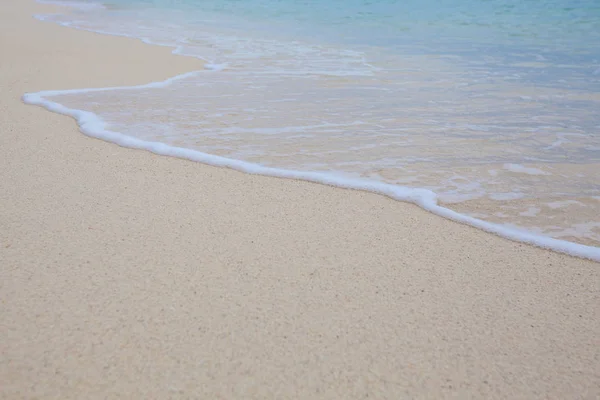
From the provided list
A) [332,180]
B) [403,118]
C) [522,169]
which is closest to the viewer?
[332,180]

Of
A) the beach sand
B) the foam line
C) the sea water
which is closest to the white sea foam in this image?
the sea water

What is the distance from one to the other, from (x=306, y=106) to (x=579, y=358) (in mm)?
3340

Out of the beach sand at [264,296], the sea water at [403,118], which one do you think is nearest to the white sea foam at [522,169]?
the sea water at [403,118]

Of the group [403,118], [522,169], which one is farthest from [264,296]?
[403,118]

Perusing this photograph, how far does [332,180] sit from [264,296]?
1193 mm

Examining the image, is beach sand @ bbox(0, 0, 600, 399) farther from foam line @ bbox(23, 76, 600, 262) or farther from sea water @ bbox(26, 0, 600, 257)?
sea water @ bbox(26, 0, 600, 257)

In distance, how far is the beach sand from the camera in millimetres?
1484

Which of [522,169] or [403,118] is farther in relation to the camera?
[403,118]

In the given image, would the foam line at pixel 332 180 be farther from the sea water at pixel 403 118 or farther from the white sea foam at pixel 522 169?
the white sea foam at pixel 522 169

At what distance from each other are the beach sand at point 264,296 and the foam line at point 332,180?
7 cm

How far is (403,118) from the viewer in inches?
167

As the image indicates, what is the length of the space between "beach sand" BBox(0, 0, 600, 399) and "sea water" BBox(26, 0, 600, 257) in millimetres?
385

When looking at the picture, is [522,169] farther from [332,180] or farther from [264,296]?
[264,296]

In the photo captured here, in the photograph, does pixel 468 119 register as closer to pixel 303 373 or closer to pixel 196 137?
pixel 196 137
